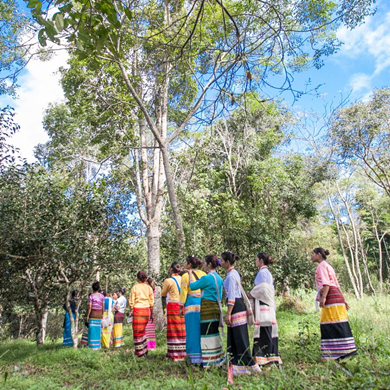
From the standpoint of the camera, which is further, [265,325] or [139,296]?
[139,296]

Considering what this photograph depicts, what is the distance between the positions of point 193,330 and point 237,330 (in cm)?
92

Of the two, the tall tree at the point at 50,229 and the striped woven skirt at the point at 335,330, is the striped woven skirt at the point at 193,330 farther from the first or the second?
the tall tree at the point at 50,229

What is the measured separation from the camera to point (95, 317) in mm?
8109

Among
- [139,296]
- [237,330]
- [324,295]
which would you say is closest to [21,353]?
[139,296]

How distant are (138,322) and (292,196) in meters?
10.6

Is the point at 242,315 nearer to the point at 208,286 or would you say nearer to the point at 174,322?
the point at 208,286

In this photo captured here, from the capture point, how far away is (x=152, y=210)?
10602 millimetres

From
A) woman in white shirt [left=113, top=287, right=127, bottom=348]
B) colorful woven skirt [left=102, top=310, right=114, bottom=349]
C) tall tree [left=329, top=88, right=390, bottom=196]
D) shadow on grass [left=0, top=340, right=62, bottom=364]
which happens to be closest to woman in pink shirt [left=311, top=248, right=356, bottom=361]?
shadow on grass [left=0, top=340, right=62, bottom=364]

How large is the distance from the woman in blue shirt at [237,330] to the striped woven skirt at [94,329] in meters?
4.83

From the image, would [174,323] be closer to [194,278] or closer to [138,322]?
[138,322]

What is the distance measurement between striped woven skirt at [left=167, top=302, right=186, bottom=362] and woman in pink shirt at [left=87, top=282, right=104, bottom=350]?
2967mm

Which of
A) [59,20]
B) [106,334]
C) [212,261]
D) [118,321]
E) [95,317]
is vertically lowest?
[106,334]

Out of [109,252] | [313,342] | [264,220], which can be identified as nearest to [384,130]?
[264,220]

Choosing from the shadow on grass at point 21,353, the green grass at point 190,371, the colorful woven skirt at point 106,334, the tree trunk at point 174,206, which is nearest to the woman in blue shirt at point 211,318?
the green grass at point 190,371
